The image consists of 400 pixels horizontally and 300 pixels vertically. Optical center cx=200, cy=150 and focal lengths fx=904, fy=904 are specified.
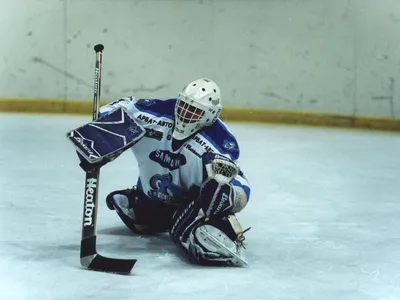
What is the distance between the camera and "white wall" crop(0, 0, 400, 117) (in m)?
8.18

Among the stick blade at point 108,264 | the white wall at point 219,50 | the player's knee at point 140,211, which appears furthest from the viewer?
the white wall at point 219,50

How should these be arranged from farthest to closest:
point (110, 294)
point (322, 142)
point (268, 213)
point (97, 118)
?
point (322, 142) < point (268, 213) < point (97, 118) < point (110, 294)

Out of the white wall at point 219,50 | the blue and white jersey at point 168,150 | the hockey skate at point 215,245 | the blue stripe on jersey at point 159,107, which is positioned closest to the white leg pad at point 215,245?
the hockey skate at point 215,245

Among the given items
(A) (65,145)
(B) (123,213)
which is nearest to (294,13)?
(A) (65,145)

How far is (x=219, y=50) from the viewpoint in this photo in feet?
28.2

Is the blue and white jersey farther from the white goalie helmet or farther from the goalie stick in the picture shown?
the goalie stick

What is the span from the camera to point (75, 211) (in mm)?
4594

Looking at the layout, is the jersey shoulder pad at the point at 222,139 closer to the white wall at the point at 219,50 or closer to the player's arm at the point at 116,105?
the player's arm at the point at 116,105

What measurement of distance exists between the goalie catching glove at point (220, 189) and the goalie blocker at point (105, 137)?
309mm

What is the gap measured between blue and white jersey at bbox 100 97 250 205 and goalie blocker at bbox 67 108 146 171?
0.20 m

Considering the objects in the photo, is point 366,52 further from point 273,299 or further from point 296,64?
point 273,299

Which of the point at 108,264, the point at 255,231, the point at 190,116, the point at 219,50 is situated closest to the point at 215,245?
the point at 108,264

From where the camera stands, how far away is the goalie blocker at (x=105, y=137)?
340 centimetres

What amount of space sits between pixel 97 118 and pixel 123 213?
0.65m
